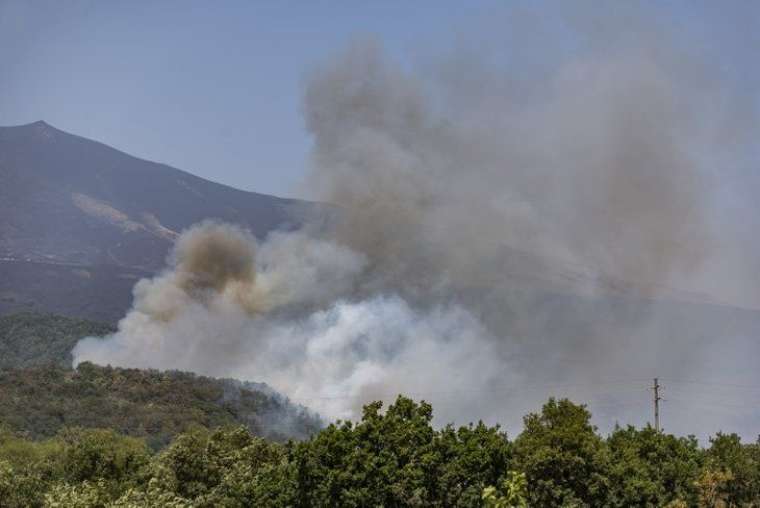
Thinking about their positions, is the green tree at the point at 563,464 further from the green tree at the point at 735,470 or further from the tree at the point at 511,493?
the tree at the point at 511,493

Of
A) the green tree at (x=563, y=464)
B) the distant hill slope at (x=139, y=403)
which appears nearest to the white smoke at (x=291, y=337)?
the distant hill slope at (x=139, y=403)

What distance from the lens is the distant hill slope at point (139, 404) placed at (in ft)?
413

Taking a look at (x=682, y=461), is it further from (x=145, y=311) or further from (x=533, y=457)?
(x=145, y=311)

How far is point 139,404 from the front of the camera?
140 metres

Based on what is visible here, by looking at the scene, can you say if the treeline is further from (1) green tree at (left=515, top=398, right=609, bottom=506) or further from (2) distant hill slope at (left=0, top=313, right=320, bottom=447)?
(2) distant hill slope at (left=0, top=313, right=320, bottom=447)

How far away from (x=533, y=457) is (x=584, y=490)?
163 inches

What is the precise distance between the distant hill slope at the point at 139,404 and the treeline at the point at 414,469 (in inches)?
2644

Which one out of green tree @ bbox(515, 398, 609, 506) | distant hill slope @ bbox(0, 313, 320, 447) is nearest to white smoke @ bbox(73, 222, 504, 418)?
distant hill slope @ bbox(0, 313, 320, 447)

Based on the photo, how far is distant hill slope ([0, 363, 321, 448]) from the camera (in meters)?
126

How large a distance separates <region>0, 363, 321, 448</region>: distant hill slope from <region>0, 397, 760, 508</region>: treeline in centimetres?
6715

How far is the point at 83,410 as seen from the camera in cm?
13188

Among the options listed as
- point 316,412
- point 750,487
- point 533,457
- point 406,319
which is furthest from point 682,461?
point 406,319

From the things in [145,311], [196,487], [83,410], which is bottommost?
[196,487]

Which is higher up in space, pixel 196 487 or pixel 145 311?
pixel 145 311
